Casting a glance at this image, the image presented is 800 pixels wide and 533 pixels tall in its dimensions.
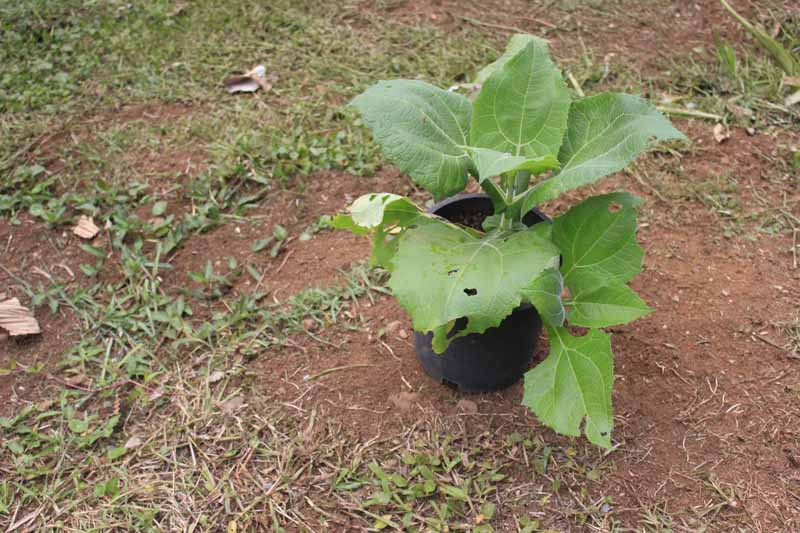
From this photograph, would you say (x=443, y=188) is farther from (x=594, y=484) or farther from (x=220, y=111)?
(x=220, y=111)

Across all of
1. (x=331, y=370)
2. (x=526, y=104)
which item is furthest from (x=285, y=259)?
(x=526, y=104)

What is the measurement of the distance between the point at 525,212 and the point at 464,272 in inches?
11.2

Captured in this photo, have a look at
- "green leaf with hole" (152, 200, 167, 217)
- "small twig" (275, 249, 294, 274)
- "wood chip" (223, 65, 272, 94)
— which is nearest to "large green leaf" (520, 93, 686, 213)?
"small twig" (275, 249, 294, 274)

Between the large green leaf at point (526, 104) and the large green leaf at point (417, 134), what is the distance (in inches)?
3.5

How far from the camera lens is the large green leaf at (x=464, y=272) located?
1663 millimetres

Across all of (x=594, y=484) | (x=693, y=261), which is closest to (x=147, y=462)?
(x=594, y=484)

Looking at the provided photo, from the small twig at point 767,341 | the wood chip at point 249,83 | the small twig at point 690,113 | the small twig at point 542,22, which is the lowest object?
the small twig at point 767,341

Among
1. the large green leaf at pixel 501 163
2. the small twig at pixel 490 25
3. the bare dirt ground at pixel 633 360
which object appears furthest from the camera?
the small twig at pixel 490 25

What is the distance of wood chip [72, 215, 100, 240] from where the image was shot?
2812 mm

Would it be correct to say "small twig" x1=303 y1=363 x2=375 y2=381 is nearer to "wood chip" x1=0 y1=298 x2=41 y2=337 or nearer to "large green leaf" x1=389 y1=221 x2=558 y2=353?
"large green leaf" x1=389 y1=221 x2=558 y2=353

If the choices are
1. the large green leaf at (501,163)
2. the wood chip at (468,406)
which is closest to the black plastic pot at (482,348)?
the wood chip at (468,406)

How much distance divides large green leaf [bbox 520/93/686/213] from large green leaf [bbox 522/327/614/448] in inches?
15.8

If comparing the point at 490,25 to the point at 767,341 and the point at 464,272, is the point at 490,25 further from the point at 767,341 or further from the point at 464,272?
the point at 464,272

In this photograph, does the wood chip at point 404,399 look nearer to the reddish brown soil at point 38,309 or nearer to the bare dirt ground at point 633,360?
the bare dirt ground at point 633,360
